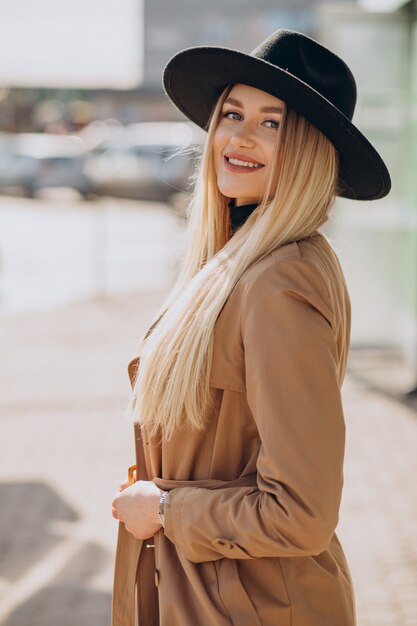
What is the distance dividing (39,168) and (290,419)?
88.6ft

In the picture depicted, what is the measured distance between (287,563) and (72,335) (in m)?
8.05

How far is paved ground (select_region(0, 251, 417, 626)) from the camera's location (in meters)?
3.92

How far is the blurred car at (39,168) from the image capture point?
89.7 feet

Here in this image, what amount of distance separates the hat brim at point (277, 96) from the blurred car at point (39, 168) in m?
25.5

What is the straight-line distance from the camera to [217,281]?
6.08 feet

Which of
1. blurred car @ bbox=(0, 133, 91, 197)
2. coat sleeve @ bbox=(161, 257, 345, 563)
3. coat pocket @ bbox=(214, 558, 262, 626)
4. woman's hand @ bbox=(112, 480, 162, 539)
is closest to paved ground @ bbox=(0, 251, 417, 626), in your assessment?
woman's hand @ bbox=(112, 480, 162, 539)

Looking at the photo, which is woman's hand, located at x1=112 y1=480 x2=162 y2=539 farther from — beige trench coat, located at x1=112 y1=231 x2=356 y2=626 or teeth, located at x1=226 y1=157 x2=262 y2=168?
teeth, located at x1=226 y1=157 x2=262 y2=168

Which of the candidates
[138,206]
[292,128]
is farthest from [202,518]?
[138,206]

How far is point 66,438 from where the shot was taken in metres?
6.16

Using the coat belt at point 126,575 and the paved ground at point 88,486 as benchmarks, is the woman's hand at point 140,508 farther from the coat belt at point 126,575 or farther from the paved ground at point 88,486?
the paved ground at point 88,486

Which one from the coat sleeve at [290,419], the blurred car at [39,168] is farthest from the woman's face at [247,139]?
the blurred car at [39,168]

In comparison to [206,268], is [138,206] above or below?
below

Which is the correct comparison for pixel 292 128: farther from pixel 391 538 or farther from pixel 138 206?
pixel 138 206

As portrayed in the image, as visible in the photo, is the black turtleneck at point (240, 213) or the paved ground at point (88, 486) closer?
the black turtleneck at point (240, 213)
